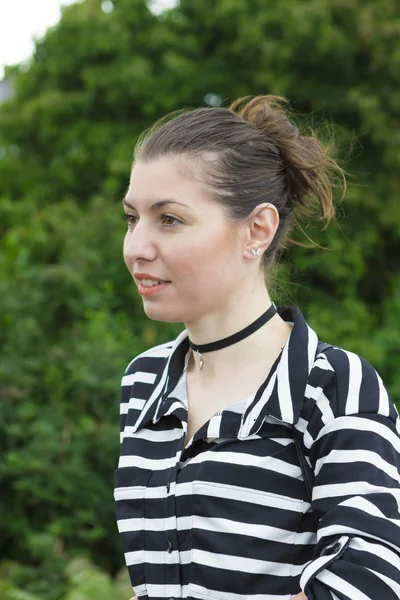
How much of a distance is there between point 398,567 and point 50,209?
5710mm

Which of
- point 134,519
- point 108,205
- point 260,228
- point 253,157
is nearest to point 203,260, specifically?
point 260,228

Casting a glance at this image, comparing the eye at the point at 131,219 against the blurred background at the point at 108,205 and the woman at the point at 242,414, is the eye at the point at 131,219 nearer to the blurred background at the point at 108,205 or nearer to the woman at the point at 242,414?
the woman at the point at 242,414

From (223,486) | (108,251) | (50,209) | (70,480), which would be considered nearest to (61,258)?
(108,251)

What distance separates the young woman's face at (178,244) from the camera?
1.53 meters

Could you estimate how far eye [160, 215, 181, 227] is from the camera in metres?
1.53

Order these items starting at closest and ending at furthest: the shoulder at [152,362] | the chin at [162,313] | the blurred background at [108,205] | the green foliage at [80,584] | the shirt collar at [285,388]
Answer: the shirt collar at [285,388] < the chin at [162,313] < the shoulder at [152,362] < the green foliage at [80,584] < the blurred background at [108,205]

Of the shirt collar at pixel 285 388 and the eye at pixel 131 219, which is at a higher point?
the eye at pixel 131 219

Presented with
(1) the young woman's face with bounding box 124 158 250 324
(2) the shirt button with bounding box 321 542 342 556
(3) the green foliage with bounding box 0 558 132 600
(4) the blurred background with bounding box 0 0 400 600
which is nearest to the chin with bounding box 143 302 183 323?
(1) the young woman's face with bounding box 124 158 250 324

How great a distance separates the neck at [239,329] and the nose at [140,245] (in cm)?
19

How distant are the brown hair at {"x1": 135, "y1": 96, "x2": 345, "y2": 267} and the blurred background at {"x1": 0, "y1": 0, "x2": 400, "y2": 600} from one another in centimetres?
292

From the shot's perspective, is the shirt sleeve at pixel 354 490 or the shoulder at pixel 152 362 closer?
the shirt sleeve at pixel 354 490

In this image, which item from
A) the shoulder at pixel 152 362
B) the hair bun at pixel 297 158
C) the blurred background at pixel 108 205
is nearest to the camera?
the hair bun at pixel 297 158

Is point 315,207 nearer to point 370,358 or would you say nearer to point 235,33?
point 370,358

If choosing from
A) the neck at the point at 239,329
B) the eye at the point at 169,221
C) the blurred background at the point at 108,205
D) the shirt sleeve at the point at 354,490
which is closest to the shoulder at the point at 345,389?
the shirt sleeve at the point at 354,490
